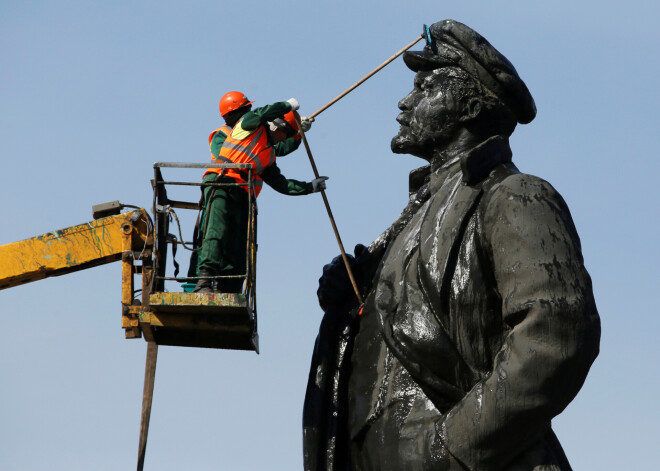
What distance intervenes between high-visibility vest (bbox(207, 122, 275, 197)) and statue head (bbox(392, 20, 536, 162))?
11.0 feet

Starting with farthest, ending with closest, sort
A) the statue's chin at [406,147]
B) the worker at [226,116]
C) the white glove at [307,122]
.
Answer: the worker at [226,116], the white glove at [307,122], the statue's chin at [406,147]

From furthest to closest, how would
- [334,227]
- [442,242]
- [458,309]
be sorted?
1. [334,227]
2. [442,242]
3. [458,309]

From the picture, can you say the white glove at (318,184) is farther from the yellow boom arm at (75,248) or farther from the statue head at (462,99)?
the statue head at (462,99)

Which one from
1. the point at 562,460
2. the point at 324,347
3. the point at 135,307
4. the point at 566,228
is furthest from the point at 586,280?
the point at 135,307

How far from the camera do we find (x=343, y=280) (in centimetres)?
973

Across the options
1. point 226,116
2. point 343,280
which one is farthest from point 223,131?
point 343,280

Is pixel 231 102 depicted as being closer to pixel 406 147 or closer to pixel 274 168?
pixel 274 168

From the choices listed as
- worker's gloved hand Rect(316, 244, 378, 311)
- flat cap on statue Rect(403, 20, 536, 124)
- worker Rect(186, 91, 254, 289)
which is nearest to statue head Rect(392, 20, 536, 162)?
flat cap on statue Rect(403, 20, 536, 124)

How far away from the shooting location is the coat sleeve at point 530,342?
8.16 metres

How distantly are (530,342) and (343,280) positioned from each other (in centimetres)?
182

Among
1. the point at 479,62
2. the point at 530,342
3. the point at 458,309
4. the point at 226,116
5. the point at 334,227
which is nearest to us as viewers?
the point at 530,342

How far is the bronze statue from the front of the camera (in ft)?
27.0

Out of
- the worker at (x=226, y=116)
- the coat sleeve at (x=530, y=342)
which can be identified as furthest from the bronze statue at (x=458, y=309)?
the worker at (x=226, y=116)

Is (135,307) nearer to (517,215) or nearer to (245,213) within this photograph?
(245,213)
